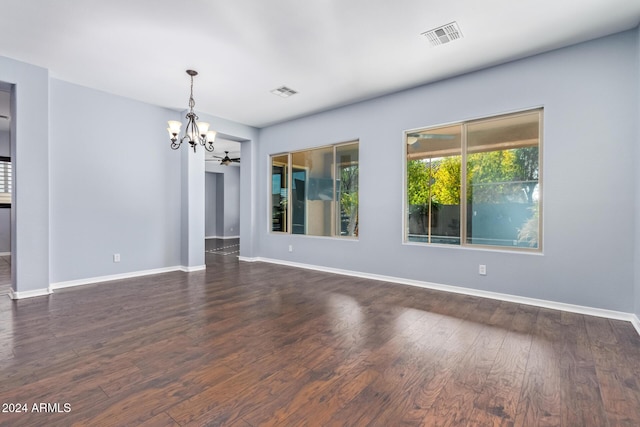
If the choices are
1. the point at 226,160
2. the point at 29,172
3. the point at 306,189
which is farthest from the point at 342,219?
the point at 226,160

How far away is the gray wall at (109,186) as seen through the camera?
14.6 feet

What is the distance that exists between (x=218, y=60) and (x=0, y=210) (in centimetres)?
759

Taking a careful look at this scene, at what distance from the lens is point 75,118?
4559 mm

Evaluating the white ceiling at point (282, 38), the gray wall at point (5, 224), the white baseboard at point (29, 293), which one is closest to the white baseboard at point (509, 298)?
the white ceiling at point (282, 38)

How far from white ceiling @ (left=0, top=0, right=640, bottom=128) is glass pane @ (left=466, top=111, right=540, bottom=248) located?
2.80 ft

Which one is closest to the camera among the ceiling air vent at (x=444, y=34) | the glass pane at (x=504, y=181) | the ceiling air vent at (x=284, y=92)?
the ceiling air vent at (x=444, y=34)

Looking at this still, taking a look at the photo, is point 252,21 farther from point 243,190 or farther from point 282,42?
point 243,190

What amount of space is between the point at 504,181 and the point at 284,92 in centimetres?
344

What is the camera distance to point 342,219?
5.77 m

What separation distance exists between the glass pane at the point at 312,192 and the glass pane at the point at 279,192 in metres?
0.22

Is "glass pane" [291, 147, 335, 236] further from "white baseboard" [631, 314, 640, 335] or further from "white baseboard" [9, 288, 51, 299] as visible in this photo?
"white baseboard" [631, 314, 640, 335]

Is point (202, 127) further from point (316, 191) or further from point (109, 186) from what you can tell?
point (316, 191)

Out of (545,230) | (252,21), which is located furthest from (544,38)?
(252,21)

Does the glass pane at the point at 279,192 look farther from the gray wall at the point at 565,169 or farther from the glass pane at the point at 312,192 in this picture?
the gray wall at the point at 565,169
